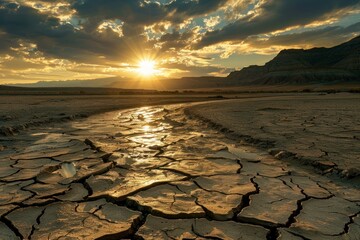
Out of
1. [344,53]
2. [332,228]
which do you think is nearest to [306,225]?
[332,228]

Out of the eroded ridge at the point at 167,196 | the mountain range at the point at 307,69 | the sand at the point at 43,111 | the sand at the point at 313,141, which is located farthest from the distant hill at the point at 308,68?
the eroded ridge at the point at 167,196

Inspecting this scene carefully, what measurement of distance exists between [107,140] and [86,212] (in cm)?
313

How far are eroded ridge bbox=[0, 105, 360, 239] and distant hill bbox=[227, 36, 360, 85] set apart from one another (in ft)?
243

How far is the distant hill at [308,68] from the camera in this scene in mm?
72875

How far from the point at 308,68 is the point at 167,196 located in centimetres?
8777

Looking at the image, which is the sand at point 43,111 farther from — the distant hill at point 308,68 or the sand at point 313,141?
the distant hill at point 308,68

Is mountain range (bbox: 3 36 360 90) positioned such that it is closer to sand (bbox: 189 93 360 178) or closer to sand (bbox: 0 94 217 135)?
sand (bbox: 0 94 217 135)

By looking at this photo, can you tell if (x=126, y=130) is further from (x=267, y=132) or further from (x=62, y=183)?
(x=62, y=183)

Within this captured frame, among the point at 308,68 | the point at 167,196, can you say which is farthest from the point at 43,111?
the point at 308,68

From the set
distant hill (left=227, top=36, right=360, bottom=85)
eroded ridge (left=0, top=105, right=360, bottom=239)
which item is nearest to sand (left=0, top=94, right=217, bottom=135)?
eroded ridge (left=0, top=105, right=360, bottom=239)

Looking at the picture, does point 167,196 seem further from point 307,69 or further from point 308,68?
point 308,68

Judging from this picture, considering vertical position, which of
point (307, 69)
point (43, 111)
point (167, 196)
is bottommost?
point (167, 196)

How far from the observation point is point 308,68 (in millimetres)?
81812

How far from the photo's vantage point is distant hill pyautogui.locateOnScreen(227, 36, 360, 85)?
72.9 meters
